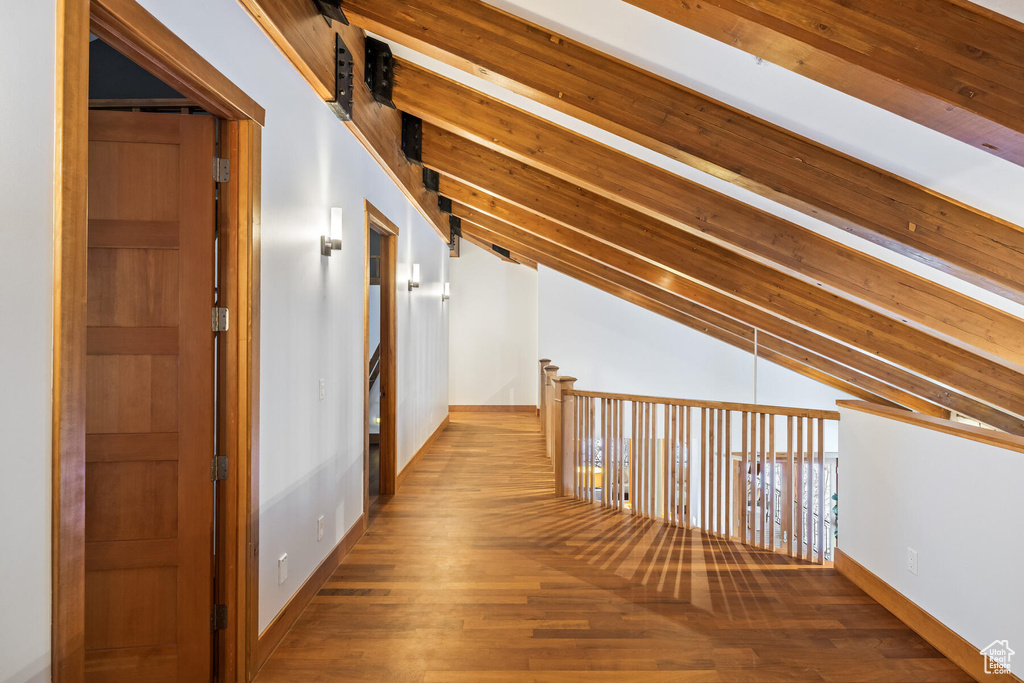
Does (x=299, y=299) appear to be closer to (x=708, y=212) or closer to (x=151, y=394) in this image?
(x=151, y=394)

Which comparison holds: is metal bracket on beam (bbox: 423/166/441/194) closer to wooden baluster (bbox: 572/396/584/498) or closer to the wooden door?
wooden baluster (bbox: 572/396/584/498)

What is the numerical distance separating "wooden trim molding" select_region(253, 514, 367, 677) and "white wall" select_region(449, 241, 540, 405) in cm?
748

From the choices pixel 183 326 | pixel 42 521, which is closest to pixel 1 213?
pixel 42 521

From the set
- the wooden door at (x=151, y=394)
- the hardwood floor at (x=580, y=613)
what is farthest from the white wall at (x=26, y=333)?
the hardwood floor at (x=580, y=613)

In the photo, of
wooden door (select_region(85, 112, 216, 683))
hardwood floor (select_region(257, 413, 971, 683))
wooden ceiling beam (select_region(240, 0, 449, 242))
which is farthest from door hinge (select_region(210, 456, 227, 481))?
wooden ceiling beam (select_region(240, 0, 449, 242))

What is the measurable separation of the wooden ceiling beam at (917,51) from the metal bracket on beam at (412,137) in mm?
3892

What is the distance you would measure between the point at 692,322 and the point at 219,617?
27.5ft

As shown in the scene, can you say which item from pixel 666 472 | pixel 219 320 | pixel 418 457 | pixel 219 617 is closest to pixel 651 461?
pixel 666 472

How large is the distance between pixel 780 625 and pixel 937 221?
6.74 ft

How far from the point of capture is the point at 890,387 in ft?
22.7

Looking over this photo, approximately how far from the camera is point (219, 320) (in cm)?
240

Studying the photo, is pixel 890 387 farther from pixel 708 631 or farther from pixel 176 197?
pixel 176 197

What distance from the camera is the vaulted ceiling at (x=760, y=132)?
186cm

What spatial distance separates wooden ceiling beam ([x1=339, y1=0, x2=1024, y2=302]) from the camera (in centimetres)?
270
